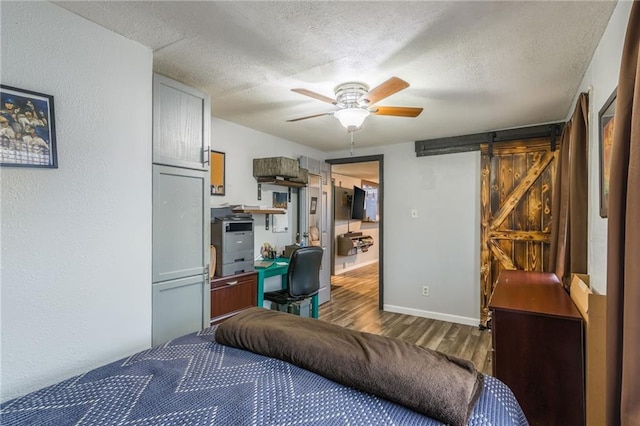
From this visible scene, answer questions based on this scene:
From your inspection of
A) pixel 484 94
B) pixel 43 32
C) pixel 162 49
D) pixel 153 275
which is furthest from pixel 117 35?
pixel 484 94

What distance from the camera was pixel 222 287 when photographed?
2.75 meters

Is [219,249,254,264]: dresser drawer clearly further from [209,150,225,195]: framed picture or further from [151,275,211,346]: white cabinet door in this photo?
[209,150,225,195]: framed picture

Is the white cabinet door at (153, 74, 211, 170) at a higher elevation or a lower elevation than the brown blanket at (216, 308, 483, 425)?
higher

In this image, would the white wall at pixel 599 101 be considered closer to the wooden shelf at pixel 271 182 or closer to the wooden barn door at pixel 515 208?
the wooden barn door at pixel 515 208

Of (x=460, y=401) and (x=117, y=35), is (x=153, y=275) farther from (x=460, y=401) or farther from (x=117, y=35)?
(x=460, y=401)

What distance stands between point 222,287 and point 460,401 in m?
2.14

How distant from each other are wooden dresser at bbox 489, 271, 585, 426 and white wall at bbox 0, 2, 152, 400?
2132mm

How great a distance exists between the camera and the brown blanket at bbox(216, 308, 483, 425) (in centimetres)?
108

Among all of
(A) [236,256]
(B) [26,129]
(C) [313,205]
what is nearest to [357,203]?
(C) [313,205]

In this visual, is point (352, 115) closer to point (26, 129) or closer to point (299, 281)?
point (299, 281)

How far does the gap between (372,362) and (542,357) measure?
120cm

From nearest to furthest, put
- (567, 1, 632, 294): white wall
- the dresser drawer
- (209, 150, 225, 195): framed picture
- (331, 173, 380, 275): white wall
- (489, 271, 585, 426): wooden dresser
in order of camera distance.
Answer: (567, 1, 632, 294): white wall
(489, 271, 585, 426): wooden dresser
the dresser drawer
(209, 150, 225, 195): framed picture
(331, 173, 380, 275): white wall

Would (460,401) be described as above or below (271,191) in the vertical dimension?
below

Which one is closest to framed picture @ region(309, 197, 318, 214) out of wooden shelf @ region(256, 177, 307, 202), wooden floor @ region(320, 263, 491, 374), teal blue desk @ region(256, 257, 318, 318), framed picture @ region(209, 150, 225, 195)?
wooden shelf @ region(256, 177, 307, 202)
